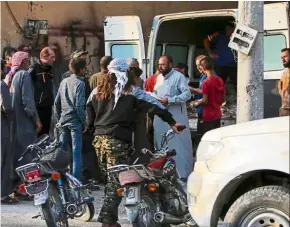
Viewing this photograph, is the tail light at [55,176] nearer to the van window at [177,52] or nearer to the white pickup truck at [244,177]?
the white pickup truck at [244,177]

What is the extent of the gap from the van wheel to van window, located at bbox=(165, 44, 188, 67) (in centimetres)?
637

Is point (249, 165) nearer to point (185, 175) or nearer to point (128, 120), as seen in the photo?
point (128, 120)

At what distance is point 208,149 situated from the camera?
5305 mm

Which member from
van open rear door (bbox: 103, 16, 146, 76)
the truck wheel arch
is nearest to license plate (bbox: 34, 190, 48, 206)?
the truck wheel arch

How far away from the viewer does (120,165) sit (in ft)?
19.5

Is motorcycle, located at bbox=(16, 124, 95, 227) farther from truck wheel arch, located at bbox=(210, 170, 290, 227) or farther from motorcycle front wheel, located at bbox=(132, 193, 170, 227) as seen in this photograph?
truck wheel arch, located at bbox=(210, 170, 290, 227)

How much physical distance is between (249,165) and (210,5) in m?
7.57

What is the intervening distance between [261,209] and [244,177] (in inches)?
11.1

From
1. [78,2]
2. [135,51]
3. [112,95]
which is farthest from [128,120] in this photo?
[78,2]

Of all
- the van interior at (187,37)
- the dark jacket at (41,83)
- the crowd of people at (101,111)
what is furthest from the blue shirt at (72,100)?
the van interior at (187,37)

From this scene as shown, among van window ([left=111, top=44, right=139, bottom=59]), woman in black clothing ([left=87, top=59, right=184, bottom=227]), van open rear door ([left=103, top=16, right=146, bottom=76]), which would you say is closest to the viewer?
woman in black clothing ([left=87, top=59, right=184, bottom=227])

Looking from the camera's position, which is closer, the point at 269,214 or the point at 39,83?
the point at 269,214

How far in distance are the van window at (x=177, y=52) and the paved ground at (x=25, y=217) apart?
4.09 metres

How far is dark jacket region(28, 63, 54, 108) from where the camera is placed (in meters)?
8.30
